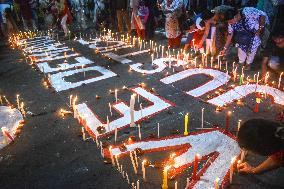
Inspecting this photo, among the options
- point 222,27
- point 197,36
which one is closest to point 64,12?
point 197,36

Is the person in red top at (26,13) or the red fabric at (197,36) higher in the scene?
the person in red top at (26,13)

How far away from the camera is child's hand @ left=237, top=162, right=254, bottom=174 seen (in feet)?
12.3

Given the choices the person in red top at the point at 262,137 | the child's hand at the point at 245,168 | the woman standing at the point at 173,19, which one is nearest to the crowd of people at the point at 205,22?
the woman standing at the point at 173,19

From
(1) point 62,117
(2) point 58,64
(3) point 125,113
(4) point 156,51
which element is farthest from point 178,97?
(2) point 58,64

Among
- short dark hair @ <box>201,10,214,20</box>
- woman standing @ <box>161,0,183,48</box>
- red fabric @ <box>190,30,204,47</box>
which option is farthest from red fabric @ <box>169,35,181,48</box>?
short dark hair @ <box>201,10,214,20</box>

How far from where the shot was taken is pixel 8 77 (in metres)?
8.45

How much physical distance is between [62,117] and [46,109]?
0.63 meters

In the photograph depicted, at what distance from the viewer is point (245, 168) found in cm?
381

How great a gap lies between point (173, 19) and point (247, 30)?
10.5 feet

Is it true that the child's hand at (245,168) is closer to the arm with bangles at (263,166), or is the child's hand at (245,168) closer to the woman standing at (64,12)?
the arm with bangles at (263,166)

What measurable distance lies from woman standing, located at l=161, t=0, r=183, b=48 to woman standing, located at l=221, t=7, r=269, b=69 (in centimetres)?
213

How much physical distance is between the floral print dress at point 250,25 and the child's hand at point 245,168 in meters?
4.59

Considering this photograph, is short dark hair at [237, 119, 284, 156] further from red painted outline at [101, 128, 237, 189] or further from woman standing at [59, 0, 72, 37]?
woman standing at [59, 0, 72, 37]

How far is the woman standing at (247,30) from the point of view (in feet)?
24.1
